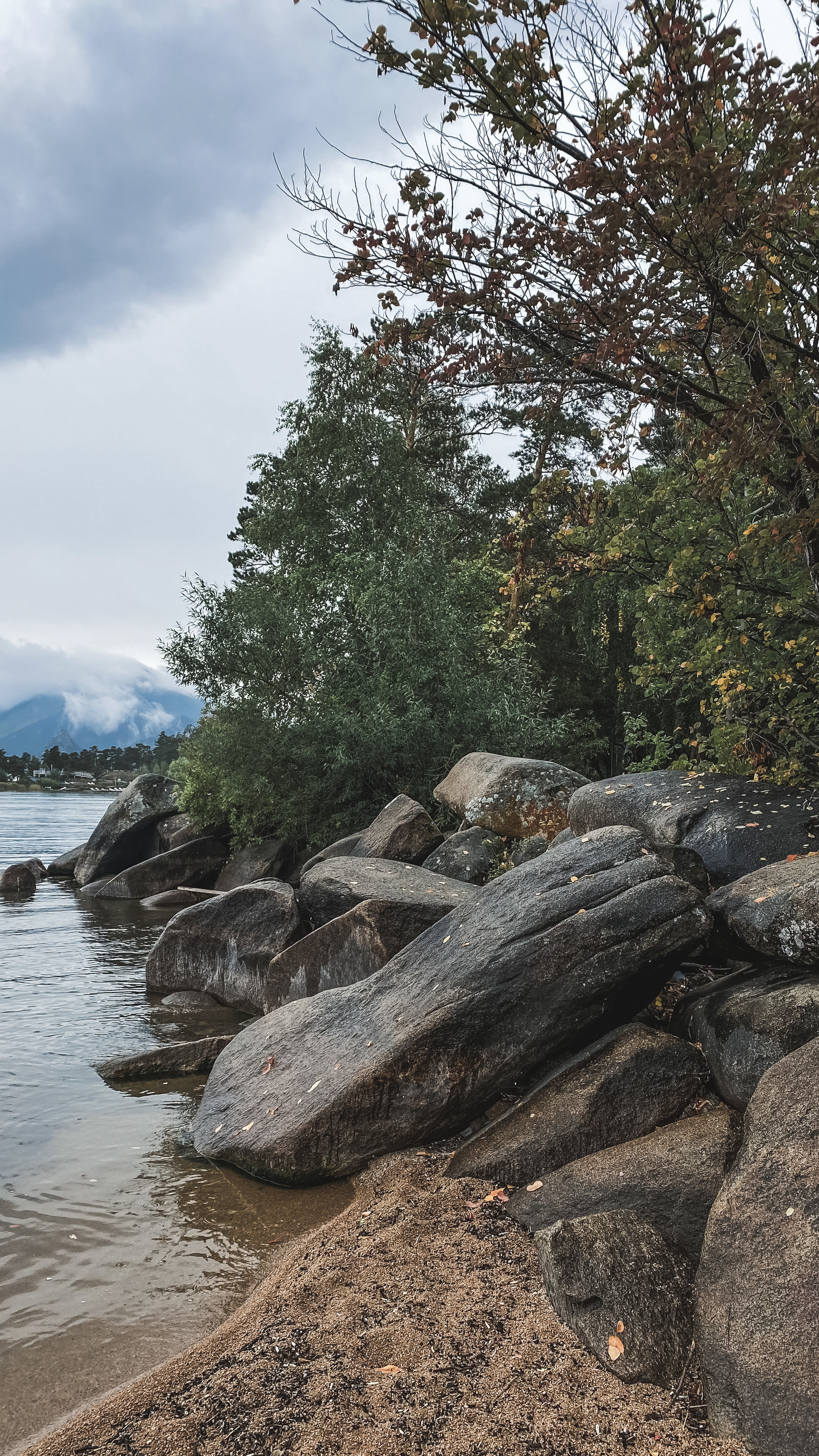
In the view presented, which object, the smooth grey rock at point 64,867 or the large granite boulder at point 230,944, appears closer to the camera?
the large granite boulder at point 230,944

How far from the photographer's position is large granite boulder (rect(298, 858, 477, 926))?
1005 cm

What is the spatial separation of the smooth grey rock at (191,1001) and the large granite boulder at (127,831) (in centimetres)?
1485

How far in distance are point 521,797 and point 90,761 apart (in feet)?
363

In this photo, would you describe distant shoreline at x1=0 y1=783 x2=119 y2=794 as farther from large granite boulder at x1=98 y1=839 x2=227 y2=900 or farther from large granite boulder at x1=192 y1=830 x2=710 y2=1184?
large granite boulder at x1=192 y1=830 x2=710 y2=1184

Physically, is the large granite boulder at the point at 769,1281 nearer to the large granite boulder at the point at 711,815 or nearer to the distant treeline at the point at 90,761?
the large granite boulder at the point at 711,815

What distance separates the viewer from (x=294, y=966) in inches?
382

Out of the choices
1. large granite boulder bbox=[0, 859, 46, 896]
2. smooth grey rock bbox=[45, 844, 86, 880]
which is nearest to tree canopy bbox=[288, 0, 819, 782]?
large granite boulder bbox=[0, 859, 46, 896]

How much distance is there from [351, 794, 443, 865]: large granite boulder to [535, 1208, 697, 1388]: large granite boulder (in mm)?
9402

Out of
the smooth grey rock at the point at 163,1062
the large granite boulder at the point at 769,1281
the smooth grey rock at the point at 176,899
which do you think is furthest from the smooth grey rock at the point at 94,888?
the large granite boulder at the point at 769,1281

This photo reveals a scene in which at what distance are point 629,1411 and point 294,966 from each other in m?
6.55

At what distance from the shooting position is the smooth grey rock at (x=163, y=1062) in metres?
8.81

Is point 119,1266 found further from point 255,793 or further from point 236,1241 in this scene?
point 255,793

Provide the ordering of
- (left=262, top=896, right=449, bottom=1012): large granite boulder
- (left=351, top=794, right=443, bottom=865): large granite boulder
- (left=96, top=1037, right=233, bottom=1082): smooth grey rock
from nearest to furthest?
(left=262, top=896, right=449, bottom=1012): large granite boulder, (left=96, top=1037, right=233, bottom=1082): smooth grey rock, (left=351, top=794, right=443, bottom=865): large granite boulder

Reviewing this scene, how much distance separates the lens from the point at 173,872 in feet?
76.5
